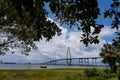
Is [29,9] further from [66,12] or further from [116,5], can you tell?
[116,5]

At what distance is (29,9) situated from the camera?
762cm

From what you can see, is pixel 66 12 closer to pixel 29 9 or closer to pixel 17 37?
pixel 29 9

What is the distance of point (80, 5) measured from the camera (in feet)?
25.3

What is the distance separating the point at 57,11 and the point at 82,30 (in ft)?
2.31

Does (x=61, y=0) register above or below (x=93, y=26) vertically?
above

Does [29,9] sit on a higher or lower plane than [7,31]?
lower

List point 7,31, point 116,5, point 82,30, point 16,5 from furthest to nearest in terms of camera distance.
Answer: point 7,31 < point 116,5 < point 82,30 < point 16,5

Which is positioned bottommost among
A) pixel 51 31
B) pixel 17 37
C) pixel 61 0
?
pixel 51 31

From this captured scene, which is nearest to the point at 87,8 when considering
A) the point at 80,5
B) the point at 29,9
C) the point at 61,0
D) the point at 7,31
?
the point at 80,5

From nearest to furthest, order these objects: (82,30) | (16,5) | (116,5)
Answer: (16,5) < (82,30) < (116,5)

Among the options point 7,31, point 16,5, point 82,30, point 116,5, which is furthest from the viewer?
point 7,31

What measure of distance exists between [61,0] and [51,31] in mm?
731

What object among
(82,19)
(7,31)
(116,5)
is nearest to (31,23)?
(82,19)

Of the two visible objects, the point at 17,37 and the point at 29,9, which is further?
the point at 17,37
